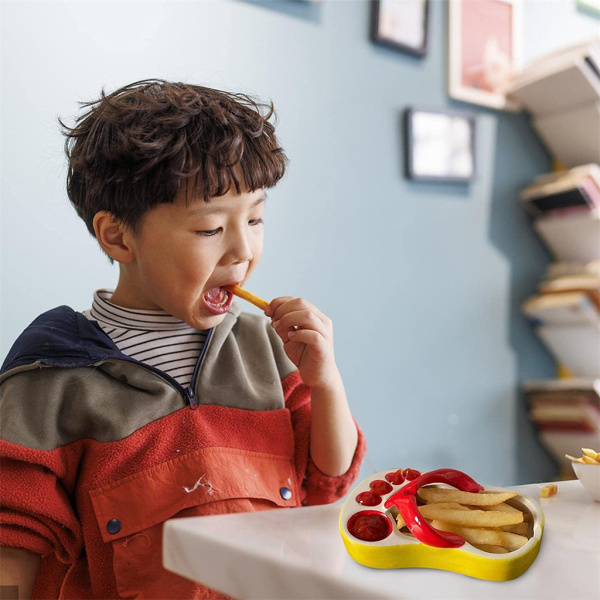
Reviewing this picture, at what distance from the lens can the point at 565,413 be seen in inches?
71.0

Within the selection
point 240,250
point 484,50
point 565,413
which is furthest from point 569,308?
point 240,250

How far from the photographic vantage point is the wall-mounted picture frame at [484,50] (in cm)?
174

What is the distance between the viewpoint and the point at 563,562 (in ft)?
1.61

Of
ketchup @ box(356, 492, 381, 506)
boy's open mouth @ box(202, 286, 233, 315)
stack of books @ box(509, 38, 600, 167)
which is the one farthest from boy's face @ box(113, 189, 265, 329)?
stack of books @ box(509, 38, 600, 167)

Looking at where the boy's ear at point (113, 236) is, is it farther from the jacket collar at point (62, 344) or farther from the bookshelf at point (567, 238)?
the bookshelf at point (567, 238)

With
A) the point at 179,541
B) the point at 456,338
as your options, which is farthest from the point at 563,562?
the point at 456,338

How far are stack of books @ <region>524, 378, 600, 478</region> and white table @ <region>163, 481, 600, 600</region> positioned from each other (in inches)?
50.8

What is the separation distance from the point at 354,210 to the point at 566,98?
0.70 metres

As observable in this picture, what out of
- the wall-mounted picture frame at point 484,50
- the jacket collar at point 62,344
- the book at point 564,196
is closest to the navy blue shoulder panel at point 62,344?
the jacket collar at point 62,344

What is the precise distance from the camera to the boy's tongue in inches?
32.5

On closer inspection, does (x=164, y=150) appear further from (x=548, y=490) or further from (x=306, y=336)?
(x=548, y=490)

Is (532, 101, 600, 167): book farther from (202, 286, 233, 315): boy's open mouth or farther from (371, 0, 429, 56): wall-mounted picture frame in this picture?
(202, 286, 233, 315): boy's open mouth

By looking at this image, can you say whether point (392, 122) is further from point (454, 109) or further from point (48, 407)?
point (48, 407)

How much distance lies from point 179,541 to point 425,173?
133 cm
